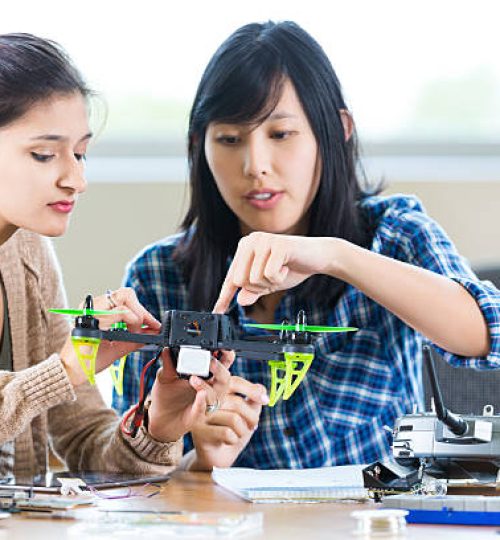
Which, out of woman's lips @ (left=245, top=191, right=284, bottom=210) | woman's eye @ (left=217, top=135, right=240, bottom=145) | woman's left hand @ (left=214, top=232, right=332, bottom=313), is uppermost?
woman's eye @ (left=217, top=135, right=240, bottom=145)

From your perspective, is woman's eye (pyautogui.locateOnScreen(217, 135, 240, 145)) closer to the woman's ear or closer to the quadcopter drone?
the woman's ear

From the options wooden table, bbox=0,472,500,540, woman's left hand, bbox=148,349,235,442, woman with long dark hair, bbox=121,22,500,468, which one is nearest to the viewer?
wooden table, bbox=0,472,500,540

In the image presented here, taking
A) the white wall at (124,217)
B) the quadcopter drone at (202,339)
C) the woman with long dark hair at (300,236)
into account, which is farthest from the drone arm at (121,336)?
the white wall at (124,217)

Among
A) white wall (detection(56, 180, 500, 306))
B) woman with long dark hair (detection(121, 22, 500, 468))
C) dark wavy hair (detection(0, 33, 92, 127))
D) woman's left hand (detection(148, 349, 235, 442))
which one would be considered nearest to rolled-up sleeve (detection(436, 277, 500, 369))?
woman with long dark hair (detection(121, 22, 500, 468))

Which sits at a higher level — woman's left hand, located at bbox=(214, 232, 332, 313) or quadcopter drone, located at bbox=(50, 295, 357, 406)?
woman's left hand, located at bbox=(214, 232, 332, 313)

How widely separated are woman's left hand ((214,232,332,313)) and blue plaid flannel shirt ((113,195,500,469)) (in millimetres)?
393

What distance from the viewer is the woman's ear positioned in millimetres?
1952

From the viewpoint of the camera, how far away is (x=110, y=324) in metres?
1.48

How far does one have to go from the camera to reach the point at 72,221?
3.27 metres

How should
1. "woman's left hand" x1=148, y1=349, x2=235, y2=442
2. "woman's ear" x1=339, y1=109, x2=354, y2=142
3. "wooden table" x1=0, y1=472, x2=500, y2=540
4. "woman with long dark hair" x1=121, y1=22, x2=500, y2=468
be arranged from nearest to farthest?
1. "wooden table" x1=0, y1=472, x2=500, y2=540
2. "woman's left hand" x1=148, y1=349, x2=235, y2=442
3. "woman with long dark hair" x1=121, y1=22, x2=500, y2=468
4. "woman's ear" x1=339, y1=109, x2=354, y2=142

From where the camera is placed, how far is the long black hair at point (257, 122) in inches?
72.0

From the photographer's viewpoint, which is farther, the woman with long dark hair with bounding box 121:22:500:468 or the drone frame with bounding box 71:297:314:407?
the woman with long dark hair with bounding box 121:22:500:468

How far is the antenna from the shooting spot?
1282mm

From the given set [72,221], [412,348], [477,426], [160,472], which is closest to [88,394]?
[160,472]
